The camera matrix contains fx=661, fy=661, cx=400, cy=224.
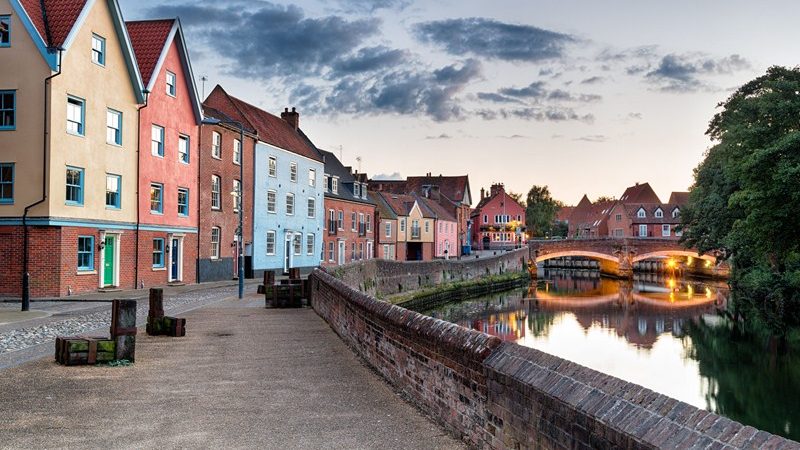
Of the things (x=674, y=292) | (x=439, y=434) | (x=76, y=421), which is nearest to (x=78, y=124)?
(x=76, y=421)

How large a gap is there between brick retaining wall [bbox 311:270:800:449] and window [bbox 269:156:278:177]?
31.7 metres

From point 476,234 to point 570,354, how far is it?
77840 mm

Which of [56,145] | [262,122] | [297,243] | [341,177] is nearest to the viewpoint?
[56,145]

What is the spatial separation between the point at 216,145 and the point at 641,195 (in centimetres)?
9271

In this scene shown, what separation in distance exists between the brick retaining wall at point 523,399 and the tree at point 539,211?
115570 millimetres

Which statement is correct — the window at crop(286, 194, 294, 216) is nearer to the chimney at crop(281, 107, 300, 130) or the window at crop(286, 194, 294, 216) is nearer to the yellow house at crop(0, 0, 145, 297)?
the chimney at crop(281, 107, 300, 130)

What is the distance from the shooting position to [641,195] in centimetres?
11212

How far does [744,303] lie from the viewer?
40625 mm

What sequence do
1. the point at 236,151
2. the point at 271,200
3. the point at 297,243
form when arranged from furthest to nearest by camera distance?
1. the point at 297,243
2. the point at 271,200
3. the point at 236,151

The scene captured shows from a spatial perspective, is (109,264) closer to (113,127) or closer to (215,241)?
(113,127)

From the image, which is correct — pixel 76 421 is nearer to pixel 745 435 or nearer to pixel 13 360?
pixel 13 360

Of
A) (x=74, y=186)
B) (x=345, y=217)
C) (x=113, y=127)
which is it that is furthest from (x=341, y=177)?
(x=74, y=186)

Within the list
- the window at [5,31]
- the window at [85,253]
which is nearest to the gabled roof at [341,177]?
the window at [85,253]

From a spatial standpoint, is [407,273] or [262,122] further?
[262,122]
